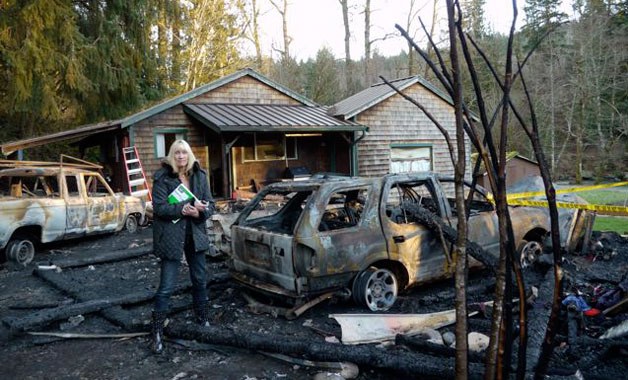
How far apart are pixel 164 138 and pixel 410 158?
387 inches

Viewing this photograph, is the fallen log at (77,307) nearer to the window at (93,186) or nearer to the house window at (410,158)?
the window at (93,186)

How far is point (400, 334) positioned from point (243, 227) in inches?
89.0

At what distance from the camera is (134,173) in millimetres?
13914

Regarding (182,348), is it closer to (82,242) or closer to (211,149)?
(82,242)

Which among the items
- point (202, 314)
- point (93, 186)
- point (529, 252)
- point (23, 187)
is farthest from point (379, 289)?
point (93, 186)

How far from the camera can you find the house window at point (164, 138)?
576 inches

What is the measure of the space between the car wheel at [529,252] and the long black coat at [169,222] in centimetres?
449

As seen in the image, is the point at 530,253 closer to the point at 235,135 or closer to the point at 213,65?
the point at 235,135

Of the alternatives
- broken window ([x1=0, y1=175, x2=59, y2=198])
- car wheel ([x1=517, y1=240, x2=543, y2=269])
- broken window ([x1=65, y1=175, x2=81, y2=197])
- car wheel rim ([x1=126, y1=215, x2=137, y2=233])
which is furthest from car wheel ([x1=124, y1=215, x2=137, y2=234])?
car wheel ([x1=517, y1=240, x2=543, y2=269])

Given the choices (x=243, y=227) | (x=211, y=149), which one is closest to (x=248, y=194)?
(x=211, y=149)

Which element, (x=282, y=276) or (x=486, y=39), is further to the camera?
(x=486, y=39)

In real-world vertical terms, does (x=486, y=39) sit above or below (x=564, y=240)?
above

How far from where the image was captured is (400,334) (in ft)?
14.4

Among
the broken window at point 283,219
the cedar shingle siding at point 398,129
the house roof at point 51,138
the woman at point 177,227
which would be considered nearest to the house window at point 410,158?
the cedar shingle siding at point 398,129
